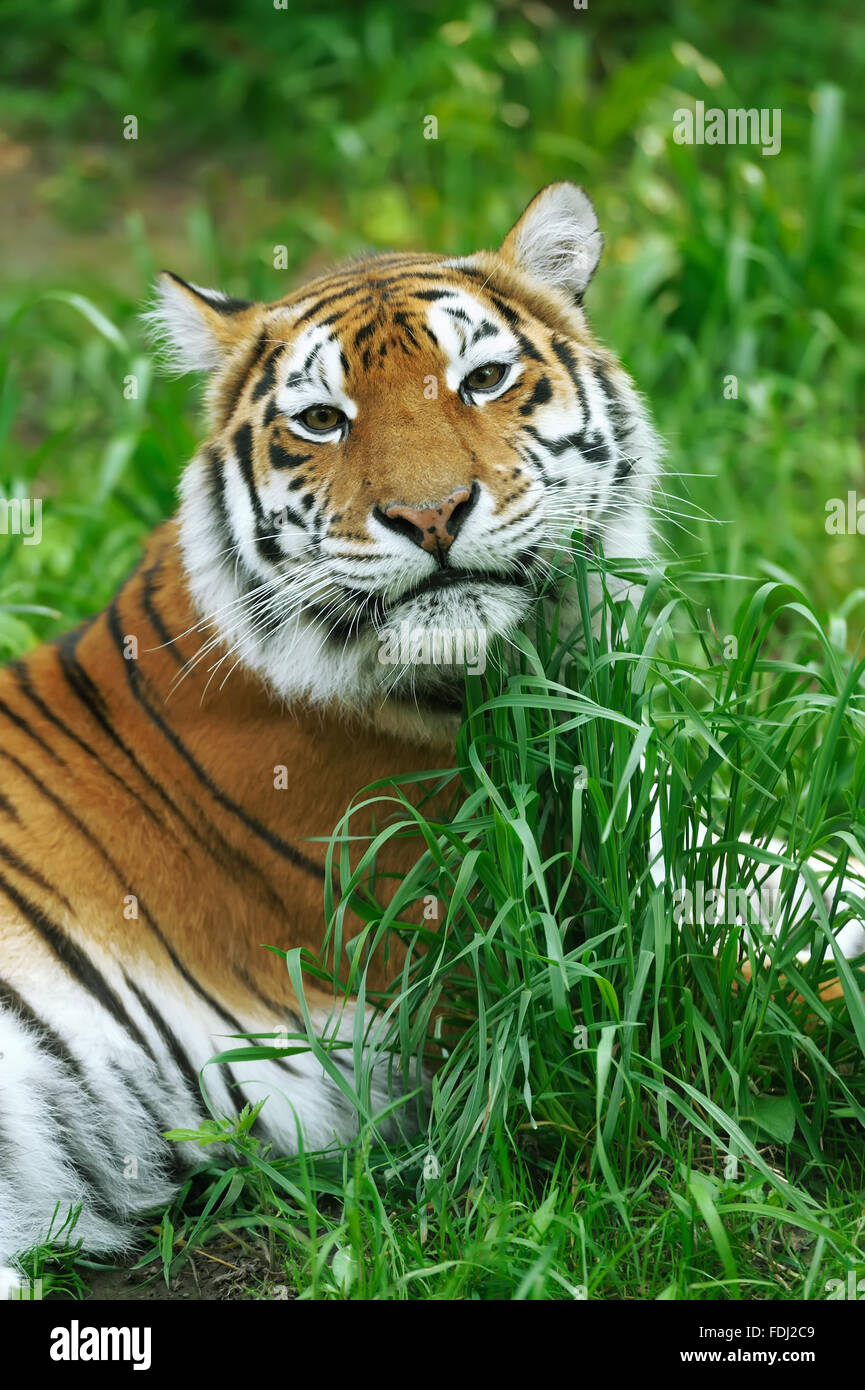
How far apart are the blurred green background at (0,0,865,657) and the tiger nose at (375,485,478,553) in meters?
1.24

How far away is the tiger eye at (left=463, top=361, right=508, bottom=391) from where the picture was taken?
262 cm

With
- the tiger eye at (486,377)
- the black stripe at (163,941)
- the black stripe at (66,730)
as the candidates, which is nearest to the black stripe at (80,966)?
the black stripe at (163,941)

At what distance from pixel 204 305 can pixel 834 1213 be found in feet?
6.91

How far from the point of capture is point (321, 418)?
2676mm

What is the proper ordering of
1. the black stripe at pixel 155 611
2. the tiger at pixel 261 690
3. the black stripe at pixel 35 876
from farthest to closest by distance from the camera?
the black stripe at pixel 155 611 → the black stripe at pixel 35 876 → the tiger at pixel 261 690

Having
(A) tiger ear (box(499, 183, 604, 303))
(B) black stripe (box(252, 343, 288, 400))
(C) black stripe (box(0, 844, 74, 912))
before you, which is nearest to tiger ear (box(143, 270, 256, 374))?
(B) black stripe (box(252, 343, 288, 400))

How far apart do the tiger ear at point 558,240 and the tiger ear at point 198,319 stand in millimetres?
583

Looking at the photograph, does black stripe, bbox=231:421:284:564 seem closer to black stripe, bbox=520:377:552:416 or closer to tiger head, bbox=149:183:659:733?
tiger head, bbox=149:183:659:733

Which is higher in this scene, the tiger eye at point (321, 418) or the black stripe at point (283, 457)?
the tiger eye at point (321, 418)

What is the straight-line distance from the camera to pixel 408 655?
8.37 feet

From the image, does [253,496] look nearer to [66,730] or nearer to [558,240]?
[66,730]

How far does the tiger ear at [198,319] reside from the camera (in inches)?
116

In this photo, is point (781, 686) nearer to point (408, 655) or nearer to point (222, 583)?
point (408, 655)

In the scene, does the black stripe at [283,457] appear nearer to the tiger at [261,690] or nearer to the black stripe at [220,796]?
the tiger at [261,690]
